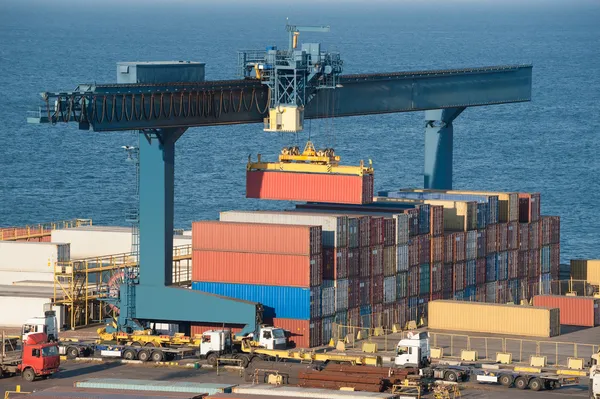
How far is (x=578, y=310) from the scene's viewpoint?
10644cm

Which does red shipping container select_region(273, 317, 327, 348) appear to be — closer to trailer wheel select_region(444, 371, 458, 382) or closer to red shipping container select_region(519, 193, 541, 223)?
trailer wheel select_region(444, 371, 458, 382)

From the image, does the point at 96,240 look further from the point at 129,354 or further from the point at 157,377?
the point at 157,377

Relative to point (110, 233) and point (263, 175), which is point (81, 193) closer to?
point (110, 233)

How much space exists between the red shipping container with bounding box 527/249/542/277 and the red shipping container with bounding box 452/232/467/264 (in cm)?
846

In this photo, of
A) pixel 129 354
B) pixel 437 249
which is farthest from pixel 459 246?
pixel 129 354

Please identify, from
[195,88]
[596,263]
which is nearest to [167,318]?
[195,88]

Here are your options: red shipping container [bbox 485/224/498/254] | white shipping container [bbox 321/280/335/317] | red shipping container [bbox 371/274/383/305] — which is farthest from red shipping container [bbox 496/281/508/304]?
white shipping container [bbox 321/280/335/317]

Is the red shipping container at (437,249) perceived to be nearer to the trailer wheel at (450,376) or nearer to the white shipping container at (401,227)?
the white shipping container at (401,227)

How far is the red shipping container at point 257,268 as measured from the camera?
93.2 metres

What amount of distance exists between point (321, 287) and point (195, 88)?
40.4ft

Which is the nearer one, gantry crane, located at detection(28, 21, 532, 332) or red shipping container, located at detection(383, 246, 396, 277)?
gantry crane, located at detection(28, 21, 532, 332)

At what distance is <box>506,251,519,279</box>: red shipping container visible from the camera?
11100 cm

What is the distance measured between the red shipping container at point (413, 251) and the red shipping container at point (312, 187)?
12.4ft

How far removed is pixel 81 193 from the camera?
17838 centimetres
